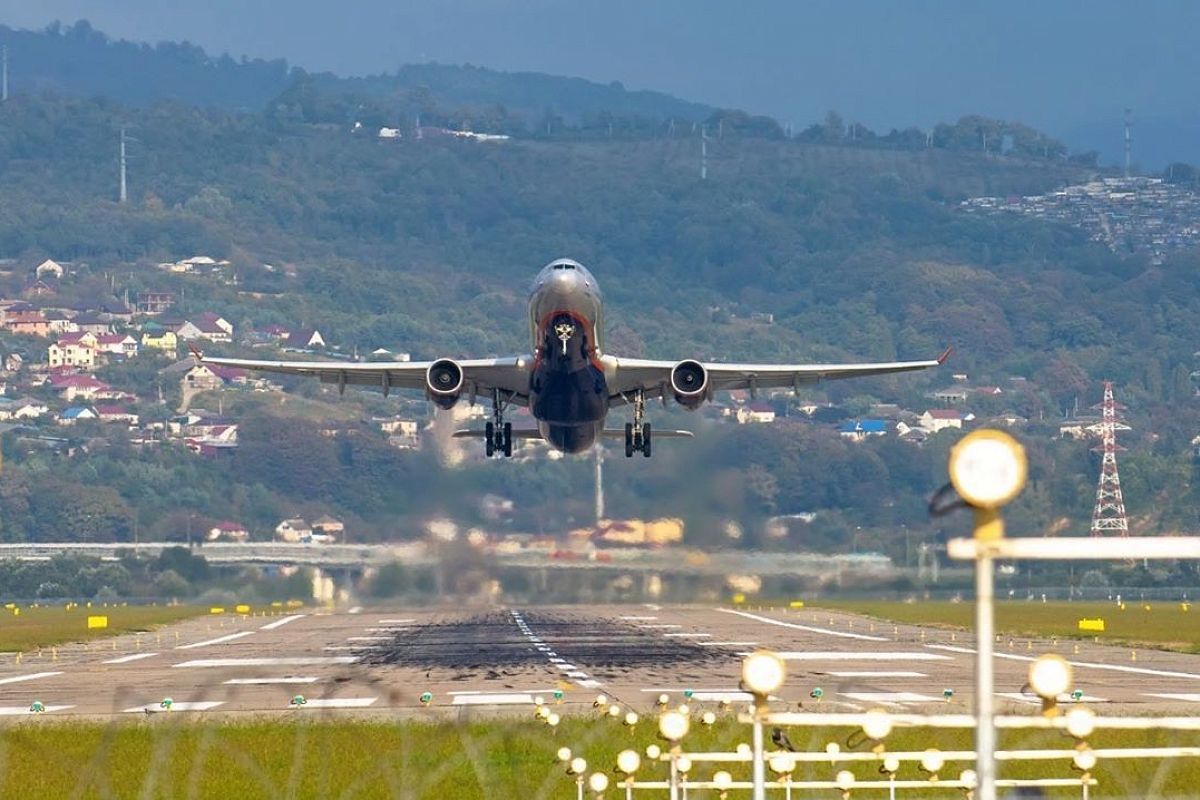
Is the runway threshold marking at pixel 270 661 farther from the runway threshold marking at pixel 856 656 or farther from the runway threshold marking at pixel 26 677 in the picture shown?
the runway threshold marking at pixel 856 656

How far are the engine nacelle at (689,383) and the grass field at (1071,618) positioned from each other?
656 inches

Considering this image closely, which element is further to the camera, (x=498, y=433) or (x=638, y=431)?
(x=498, y=433)

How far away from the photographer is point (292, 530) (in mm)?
129625

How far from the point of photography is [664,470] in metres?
77.6

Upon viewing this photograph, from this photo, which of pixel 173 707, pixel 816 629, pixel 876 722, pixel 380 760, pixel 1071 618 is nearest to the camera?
pixel 876 722

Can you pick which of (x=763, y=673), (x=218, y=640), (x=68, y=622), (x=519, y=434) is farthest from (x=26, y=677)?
(x=763, y=673)

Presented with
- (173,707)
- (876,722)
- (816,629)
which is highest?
(876,722)

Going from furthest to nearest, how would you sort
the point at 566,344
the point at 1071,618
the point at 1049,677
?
1. the point at 1071,618
2. the point at 566,344
3. the point at 1049,677

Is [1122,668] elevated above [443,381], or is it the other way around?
[443,381]

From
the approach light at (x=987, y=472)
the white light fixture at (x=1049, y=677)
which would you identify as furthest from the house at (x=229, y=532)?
the approach light at (x=987, y=472)

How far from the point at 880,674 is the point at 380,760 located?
22065 millimetres

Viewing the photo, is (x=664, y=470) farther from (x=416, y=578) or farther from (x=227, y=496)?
(x=227, y=496)

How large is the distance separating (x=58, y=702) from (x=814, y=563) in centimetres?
3931

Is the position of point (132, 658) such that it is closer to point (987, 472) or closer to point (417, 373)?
point (417, 373)
